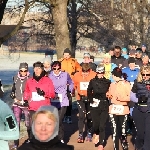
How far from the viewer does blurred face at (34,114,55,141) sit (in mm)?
3693

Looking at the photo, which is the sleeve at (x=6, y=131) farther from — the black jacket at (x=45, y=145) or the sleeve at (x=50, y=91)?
the sleeve at (x=50, y=91)

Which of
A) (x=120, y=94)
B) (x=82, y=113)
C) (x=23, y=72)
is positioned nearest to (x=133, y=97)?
(x=120, y=94)

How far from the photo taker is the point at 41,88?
8953 mm

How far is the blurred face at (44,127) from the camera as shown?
369 cm

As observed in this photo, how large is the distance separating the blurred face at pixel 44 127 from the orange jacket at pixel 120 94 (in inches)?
209

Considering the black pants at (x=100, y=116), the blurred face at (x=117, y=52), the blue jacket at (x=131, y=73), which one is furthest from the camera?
the blurred face at (x=117, y=52)

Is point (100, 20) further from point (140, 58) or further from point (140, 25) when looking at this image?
point (140, 58)

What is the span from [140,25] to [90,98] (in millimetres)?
11436

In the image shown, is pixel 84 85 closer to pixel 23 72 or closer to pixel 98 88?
pixel 98 88

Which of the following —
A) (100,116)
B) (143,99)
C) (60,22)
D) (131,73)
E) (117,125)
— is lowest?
(117,125)

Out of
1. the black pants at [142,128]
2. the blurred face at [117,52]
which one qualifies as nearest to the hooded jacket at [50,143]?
the black pants at [142,128]

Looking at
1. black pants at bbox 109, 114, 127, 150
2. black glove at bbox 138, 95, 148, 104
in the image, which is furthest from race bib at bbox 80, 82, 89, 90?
black glove at bbox 138, 95, 148, 104

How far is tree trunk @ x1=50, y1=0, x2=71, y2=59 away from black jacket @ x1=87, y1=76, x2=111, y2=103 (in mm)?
8768

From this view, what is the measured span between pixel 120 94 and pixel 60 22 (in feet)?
31.0
